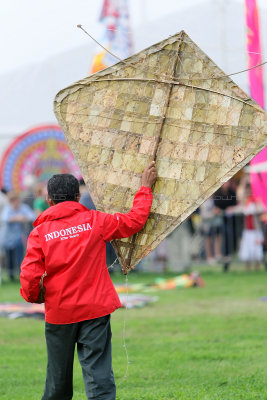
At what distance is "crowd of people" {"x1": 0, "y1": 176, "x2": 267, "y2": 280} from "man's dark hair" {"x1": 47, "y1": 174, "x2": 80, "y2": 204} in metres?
10.3

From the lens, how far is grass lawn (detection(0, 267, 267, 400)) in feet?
20.0

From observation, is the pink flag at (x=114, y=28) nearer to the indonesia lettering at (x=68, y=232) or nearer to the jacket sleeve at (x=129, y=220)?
the jacket sleeve at (x=129, y=220)

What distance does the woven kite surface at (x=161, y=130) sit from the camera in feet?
16.4

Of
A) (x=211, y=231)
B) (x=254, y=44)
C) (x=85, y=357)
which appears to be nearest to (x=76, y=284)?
(x=85, y=357)

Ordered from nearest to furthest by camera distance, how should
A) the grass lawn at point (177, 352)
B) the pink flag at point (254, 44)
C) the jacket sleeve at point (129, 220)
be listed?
the jacket sleeve at point (129, 220)
the grass lawn at point (177, 352)
the pink flag at point (254, 44)

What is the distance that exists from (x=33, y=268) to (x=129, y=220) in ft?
2.27

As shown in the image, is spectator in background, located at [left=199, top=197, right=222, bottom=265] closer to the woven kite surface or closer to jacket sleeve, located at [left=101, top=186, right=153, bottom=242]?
the woven kite surface

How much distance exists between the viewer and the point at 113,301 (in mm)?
4828

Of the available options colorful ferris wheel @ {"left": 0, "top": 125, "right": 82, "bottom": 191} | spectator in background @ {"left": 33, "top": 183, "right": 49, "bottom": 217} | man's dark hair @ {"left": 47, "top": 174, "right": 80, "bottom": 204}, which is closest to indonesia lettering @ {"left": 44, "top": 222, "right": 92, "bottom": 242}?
man's dark hair @ {"left": 47, "top": 174, "right": 80, "bottom": 204}

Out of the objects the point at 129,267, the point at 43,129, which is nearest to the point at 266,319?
the point at 129,267

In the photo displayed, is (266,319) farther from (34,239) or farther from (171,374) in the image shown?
(34,239)

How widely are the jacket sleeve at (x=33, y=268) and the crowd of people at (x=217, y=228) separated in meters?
10.5

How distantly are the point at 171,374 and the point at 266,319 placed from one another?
2.97 meters

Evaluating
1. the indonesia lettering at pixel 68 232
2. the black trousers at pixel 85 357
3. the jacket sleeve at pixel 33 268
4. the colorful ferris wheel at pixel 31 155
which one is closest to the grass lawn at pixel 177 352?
the black trousers at pixel 85 357
